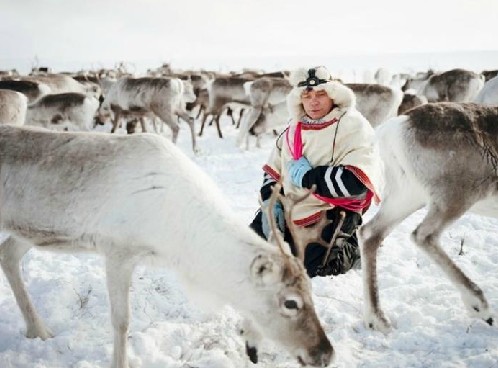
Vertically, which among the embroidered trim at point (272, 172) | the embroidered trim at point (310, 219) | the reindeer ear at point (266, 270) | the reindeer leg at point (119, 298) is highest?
Result: the embroidered trim at point (272, 172)

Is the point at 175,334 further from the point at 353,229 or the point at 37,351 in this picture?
the point at 353,229

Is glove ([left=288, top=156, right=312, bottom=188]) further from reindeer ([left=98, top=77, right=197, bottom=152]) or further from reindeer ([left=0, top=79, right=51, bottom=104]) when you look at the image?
reindeer ([left=0, top=79, right=51, bottom=104])

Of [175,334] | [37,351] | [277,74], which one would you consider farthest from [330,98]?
[277,74]

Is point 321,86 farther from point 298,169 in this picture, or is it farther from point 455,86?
point 455,86

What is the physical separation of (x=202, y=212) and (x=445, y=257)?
5.73 feet

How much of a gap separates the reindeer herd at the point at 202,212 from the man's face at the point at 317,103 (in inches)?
22.5

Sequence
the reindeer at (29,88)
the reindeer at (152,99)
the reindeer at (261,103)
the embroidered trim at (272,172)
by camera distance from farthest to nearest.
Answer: the reindeer at (29,88) → the reindeer at (261,103) → the reindeer at (152,99) → the embroidered trim at (272,172)

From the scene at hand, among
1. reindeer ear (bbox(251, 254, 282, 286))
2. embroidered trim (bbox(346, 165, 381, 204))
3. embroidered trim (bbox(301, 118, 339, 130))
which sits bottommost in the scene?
reindeer ear (bbox(251, 254, 282, 286))

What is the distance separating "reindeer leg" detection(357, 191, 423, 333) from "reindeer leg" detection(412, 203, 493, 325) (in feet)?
0.68

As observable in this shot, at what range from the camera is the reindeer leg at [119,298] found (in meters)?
2.50

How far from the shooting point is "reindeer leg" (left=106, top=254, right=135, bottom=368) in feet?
8.20

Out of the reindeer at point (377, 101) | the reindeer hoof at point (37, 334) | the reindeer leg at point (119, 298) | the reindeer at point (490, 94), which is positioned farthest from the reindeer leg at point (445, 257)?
the reindeer at point (377, 101)

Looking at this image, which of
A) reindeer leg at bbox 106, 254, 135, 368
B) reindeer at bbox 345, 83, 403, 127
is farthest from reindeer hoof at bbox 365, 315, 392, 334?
reindeer at bbox 345, 83, 403, 127

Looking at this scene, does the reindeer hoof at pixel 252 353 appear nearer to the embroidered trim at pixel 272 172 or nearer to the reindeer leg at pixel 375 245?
the reindeer leg at pixel 375 245
